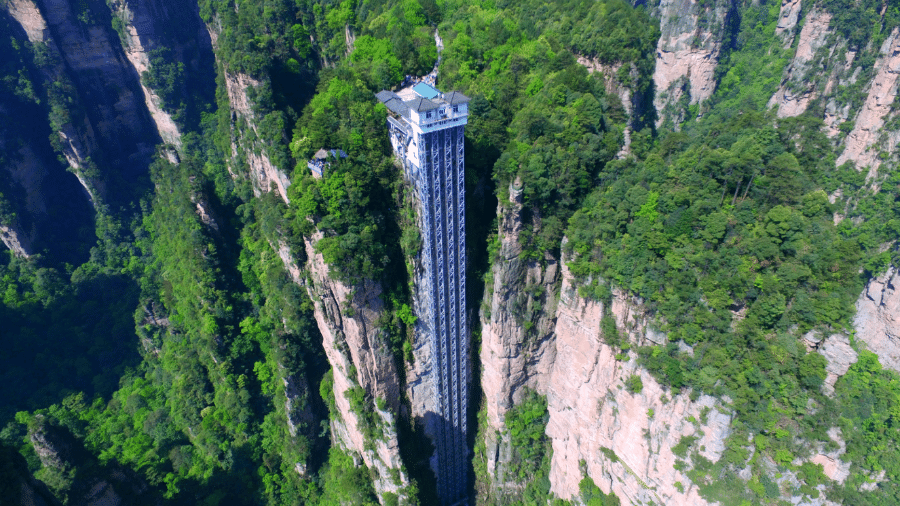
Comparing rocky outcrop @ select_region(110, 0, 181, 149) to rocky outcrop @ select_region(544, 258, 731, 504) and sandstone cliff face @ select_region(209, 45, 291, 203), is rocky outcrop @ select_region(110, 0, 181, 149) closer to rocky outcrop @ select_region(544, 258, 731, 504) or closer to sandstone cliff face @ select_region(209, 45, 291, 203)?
sandstone cliff face @ select_region(209, 45, 291, 203)

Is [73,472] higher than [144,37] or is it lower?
lower

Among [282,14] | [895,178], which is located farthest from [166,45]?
[895,178]

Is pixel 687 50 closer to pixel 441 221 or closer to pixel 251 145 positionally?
pixel 441 221

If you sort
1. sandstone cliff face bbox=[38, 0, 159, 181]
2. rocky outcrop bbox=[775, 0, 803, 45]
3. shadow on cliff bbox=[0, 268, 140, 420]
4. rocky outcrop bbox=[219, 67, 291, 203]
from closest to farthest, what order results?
rocky outcrop bbox=[219, 67, 291, 203] < shadow on cliff bbox=[0, 268, 140, 420] < sandstone cliff face bbox=[38, 0, 159, 181] < rocky outcrop bbox=[775, 0, 803, 45]

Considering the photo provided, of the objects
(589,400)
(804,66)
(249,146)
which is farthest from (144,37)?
(804,66)

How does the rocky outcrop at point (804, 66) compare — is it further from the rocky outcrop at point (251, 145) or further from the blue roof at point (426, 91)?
the rocky outcrop at point (251, 145)

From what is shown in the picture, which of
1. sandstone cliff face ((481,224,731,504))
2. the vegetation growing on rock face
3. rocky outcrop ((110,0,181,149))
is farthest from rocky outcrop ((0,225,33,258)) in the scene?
sandstone cliff face ((481,224,731,504))
